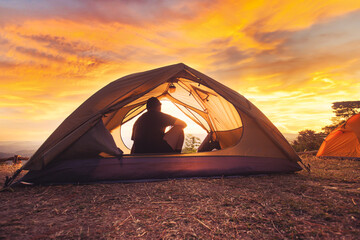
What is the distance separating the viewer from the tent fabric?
5805 mm

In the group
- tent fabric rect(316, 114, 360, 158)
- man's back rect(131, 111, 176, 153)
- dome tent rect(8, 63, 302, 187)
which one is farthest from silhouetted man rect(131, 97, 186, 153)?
tent fabric rect(316, 114, 360, 158)

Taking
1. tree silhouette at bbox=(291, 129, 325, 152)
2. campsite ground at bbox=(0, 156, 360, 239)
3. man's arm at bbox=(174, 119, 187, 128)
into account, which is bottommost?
campsite ground at bbox=(0, 156, 360, 239)

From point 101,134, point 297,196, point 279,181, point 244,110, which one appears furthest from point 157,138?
point 297,196

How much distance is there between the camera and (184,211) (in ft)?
6.59

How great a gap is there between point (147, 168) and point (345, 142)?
18.9 feet

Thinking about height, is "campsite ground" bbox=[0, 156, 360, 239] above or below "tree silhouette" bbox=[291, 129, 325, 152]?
below

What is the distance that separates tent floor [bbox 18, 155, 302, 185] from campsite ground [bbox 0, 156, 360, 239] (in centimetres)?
17

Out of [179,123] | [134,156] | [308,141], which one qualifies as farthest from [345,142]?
[134,156]

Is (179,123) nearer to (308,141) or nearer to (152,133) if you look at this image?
(152,133)

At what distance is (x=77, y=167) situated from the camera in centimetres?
301

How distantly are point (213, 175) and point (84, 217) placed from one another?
2003mm

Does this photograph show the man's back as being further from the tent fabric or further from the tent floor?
the tent fabric

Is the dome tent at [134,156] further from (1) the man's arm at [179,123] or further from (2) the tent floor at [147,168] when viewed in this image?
(1) the man's arm at [179,123]

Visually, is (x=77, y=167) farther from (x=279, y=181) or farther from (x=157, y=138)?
(x=279, y=181)
